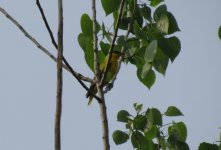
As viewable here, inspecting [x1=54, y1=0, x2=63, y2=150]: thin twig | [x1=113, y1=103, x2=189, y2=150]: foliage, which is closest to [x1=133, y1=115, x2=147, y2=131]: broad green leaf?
[x1=113, y1=103, x2=189, y2=150]: foliage

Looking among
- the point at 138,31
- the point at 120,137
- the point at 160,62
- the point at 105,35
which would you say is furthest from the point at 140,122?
the point at 105,35

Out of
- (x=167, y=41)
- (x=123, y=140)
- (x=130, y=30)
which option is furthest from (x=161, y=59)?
(x=123, y=140)

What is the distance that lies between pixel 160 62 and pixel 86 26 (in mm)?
630

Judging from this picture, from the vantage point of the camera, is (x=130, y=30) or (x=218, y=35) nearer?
(x=218, y=35)

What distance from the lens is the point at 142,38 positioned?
2875mm

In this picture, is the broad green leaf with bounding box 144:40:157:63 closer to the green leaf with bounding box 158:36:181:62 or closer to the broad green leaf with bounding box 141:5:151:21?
the green leaf with bounding box 158:36:181:62

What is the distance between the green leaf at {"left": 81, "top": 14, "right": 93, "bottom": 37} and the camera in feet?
10.6

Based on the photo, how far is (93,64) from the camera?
10.3ft

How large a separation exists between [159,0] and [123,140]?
89cm

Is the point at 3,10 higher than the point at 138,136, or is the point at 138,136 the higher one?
the point at 3,10

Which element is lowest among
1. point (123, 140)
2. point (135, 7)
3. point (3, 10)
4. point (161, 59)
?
point (123, 140)

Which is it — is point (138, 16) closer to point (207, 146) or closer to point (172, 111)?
point (172, 111)

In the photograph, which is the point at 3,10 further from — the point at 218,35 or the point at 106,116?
the point at 218,35

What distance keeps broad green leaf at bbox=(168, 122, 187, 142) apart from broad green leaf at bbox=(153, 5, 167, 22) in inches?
25.3
